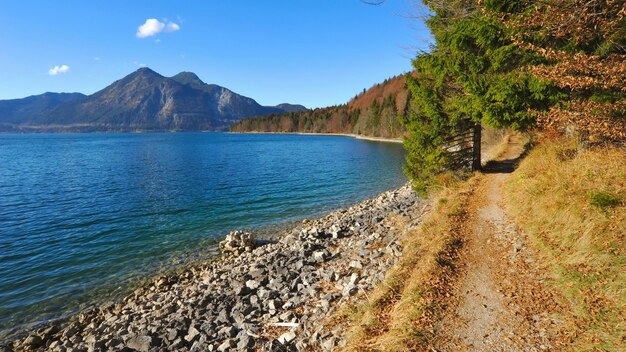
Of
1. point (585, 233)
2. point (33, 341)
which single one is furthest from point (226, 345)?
point (585, 233)

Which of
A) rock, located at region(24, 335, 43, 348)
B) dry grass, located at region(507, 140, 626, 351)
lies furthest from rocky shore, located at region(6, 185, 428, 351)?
dry grass, located at region(507, 140, 626, 351)

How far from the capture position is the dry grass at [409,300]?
579cm

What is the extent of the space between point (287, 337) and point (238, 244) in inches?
405

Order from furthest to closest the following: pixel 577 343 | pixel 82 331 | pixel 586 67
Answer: pixel 82 331, pixel 586 67, pixel 577 343

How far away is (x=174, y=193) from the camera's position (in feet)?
98.9

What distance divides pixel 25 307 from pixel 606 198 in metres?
19.5

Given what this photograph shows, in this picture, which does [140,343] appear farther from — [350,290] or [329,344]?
[350,290]

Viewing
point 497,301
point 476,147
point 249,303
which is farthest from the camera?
point 476,147

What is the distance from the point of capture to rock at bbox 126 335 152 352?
25.8ft

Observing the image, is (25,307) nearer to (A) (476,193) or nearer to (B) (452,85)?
(A) (476,193)

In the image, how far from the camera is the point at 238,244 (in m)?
16.6

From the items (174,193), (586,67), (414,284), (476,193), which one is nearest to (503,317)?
(414,284)

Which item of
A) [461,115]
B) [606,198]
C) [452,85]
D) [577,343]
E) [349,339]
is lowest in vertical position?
[349,339]

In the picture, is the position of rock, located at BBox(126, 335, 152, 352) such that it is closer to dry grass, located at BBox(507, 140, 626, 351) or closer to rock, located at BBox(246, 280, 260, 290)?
rock, located at BBox(246, 280, 260, 290)
